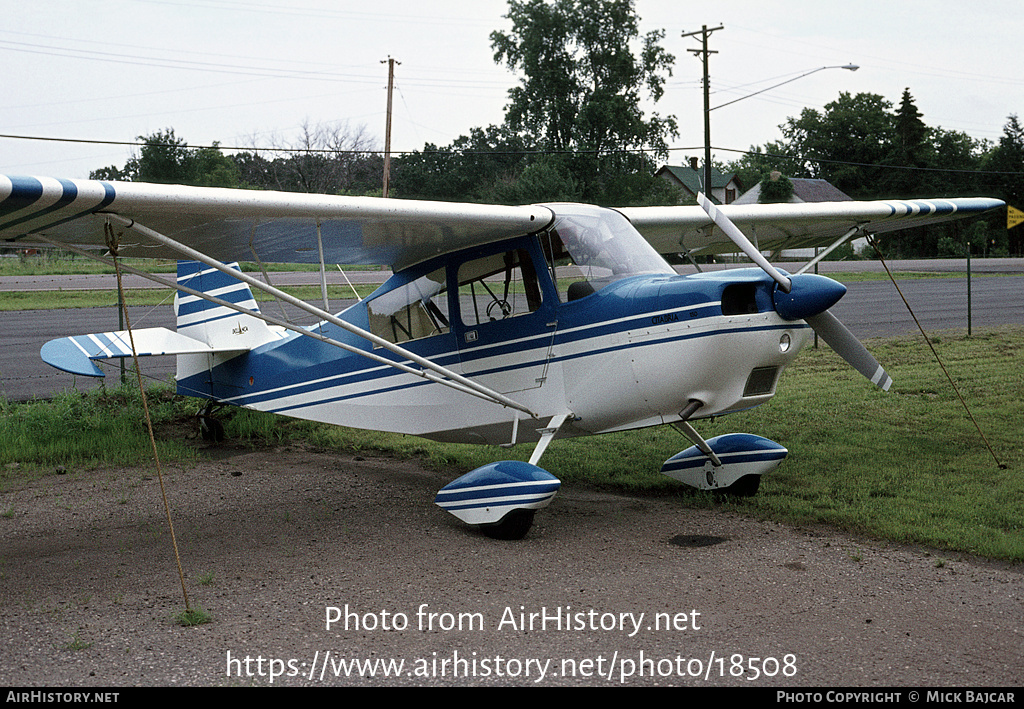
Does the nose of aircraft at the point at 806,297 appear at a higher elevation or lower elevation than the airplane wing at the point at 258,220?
lower

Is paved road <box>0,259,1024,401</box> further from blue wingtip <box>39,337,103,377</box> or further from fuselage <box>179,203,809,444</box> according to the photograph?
fuselage <box>179,203,809,444</box>

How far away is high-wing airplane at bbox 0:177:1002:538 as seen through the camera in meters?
6.06

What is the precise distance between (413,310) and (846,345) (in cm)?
385

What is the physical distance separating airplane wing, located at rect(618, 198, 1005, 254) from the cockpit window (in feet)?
3.79

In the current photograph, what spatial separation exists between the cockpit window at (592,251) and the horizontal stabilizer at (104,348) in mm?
4515

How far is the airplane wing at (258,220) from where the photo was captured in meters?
5.10

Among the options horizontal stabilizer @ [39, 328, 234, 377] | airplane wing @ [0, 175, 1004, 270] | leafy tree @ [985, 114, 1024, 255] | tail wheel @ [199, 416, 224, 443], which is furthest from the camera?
leafy tree @ [985, 114, 1024, 255]

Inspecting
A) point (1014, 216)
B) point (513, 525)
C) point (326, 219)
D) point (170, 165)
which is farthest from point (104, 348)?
point (170, 165)

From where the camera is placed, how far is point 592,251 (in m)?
7.00

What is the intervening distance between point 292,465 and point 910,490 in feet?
20.9

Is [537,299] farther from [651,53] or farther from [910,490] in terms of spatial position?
[651,53]

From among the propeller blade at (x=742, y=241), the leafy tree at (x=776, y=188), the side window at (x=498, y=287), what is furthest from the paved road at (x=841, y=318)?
the leafy tree at (x=776, y=188)

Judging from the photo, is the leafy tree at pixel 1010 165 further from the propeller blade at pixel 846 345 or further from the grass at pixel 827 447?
the propeller blade at pixel 846 345

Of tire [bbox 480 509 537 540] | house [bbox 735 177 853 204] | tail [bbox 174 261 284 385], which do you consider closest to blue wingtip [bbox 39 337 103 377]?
tail [bbox 174 261 284 385]
